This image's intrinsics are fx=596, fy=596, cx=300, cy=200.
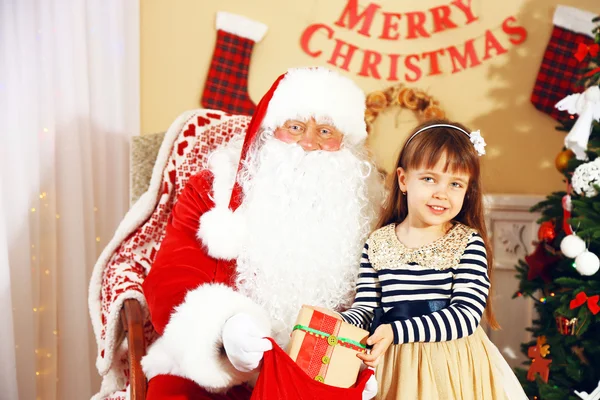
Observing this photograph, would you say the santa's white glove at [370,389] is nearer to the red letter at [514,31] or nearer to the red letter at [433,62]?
the red letter at [433,62]

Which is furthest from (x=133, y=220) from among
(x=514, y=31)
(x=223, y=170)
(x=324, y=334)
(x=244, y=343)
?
(x=514, y=31)

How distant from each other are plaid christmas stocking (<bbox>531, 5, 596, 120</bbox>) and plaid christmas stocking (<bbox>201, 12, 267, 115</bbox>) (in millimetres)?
1625

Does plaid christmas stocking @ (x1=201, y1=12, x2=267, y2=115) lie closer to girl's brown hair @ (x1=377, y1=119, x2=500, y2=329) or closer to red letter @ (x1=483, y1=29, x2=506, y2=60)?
red letter @ (x1=483, y1=29, x2=506, y2=60)

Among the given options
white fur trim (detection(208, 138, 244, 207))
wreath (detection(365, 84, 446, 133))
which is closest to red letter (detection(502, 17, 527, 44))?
wreath (detection(365, 84, 446, 133))

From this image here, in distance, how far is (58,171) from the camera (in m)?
2.87

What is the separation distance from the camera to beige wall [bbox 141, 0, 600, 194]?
3445 millimetres

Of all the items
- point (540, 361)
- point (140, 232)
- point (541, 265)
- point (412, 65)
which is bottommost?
point (540, 361)

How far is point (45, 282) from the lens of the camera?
281 centimetres

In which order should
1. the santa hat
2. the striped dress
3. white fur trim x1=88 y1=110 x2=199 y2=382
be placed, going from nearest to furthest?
the striped dress
the santa hat
white fur trim x1=88 y1=110 x2=199 y2=382

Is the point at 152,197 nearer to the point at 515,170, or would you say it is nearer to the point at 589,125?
the point at 589,125

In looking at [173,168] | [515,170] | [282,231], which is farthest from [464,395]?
[515,170]

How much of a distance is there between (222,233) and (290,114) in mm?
489

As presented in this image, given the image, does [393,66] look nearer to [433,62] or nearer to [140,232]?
[433,62]

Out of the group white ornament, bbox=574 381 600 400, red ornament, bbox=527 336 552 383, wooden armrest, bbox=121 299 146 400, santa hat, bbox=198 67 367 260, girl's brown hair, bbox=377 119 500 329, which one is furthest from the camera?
red ornament, bbox=527 336 552 383
